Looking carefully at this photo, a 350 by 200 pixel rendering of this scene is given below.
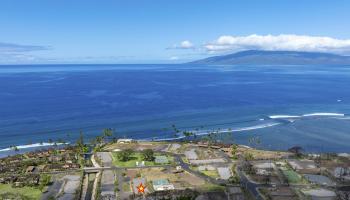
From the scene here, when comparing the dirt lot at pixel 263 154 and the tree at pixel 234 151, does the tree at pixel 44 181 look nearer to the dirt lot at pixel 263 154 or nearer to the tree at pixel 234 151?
the tree at pixel 234 151

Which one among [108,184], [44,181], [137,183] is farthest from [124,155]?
[44,181]

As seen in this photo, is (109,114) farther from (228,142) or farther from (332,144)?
(332,144)

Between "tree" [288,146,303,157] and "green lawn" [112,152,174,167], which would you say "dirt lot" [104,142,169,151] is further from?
"tree" [288,146,303,157]

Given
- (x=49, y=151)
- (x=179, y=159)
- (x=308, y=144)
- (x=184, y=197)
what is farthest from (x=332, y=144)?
(x=49, y=151)

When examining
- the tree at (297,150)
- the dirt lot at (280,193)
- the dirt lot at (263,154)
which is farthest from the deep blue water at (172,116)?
the dirt lot at (280,193)

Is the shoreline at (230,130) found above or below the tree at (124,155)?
below

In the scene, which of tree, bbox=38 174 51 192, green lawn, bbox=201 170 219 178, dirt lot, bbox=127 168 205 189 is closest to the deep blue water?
green lawn, bbox=201 170 219 178
